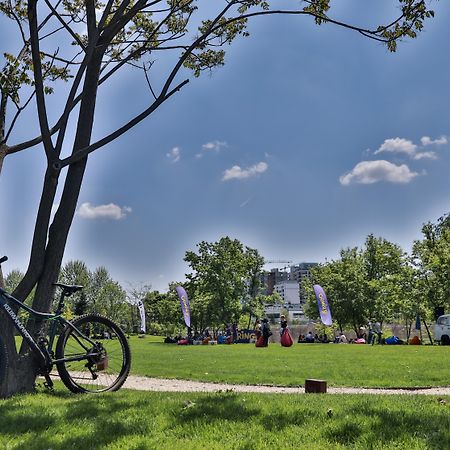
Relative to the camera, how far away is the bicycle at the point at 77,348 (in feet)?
18.1

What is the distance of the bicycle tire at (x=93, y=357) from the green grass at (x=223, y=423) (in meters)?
0.74

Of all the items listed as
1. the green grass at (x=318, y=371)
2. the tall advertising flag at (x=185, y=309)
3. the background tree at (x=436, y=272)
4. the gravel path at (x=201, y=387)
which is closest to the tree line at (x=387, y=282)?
the background tree at (x=436, y=272)

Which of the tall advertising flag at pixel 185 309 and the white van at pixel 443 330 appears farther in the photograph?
the tall advertising flag at pixel 185 309

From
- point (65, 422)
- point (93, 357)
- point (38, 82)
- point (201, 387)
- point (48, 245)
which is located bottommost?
point (201, 387)

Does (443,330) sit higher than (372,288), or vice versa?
(372,288)

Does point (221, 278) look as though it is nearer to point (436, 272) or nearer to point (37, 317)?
point (436, 272)

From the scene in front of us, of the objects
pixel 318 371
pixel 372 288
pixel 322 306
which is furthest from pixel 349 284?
pixel 318 371

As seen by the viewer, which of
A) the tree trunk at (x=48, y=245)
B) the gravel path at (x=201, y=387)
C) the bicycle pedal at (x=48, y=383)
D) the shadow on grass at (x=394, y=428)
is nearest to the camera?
the shadow on grass at (x=394, y=428)

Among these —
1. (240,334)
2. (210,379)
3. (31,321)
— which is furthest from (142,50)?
(240,334)

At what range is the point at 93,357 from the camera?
5.87 meters

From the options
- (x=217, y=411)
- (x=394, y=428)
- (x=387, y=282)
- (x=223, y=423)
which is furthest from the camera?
(x=387, y=282)

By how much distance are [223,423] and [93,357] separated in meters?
2.49

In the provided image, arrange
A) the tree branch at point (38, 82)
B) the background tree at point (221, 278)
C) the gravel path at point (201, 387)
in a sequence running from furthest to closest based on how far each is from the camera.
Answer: the background tree at point (221, 278)
the gravel path at point (201, 387)
the tree branch at point (38, 82)

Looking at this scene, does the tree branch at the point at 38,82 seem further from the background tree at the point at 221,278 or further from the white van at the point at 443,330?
the background tree at the point at 221,278
